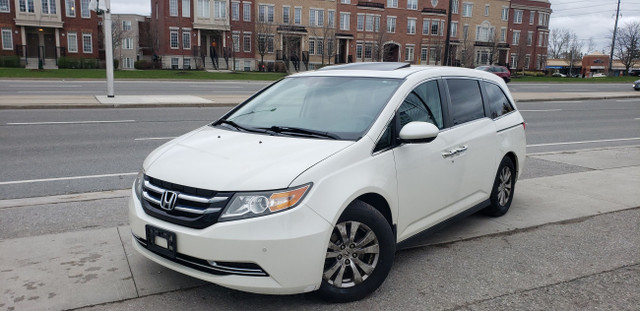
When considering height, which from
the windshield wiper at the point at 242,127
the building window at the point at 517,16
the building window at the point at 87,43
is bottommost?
the windshield wiper at the point at 242,127

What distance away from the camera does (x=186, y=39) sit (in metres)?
54.6

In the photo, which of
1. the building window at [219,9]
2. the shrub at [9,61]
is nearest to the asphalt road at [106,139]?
the shrub at [9,61]

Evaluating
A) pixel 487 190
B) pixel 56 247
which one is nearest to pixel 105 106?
pixel 56 247

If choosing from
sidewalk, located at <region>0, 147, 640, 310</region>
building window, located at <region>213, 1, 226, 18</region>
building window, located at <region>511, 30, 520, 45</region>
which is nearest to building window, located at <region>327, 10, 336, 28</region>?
building window, located at <region>213, 1, 226, 18</region>

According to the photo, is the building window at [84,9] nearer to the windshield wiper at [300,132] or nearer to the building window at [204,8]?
the building window at [204,8]

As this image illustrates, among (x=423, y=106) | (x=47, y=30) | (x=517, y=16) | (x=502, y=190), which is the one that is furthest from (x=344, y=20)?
(x=423, y=106)

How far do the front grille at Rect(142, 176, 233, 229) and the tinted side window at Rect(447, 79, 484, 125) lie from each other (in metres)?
2.56

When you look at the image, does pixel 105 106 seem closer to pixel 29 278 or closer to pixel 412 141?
pixel 29 278

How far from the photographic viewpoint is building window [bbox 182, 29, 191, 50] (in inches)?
2137

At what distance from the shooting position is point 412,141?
3965 millimetres

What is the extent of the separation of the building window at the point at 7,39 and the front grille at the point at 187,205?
5453 centimetres

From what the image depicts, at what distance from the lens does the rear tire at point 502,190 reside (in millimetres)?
5641

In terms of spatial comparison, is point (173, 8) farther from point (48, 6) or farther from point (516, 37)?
point (516, 37)

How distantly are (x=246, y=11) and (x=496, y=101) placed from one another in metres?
53.4
